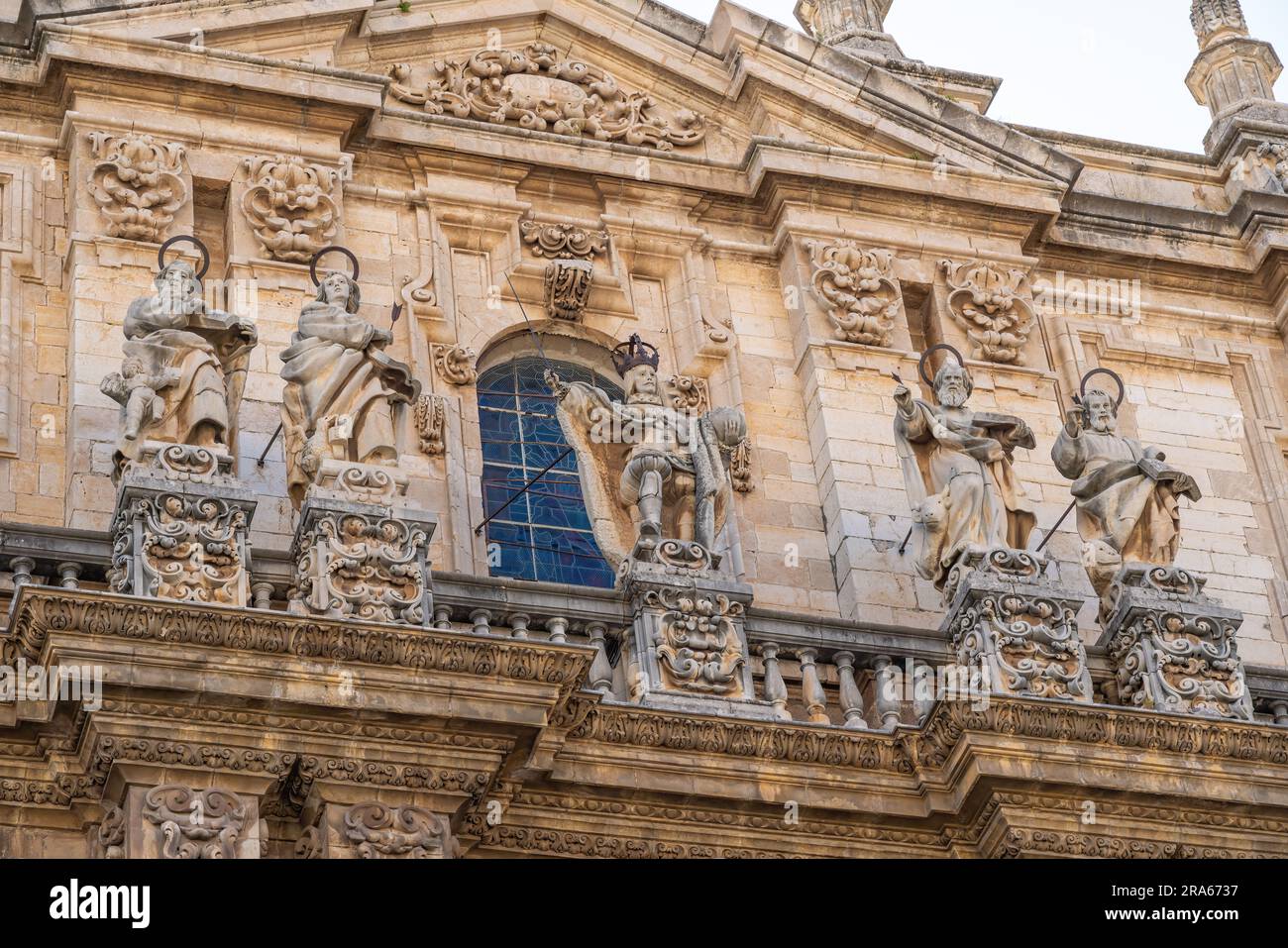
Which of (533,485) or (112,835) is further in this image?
(533,485)

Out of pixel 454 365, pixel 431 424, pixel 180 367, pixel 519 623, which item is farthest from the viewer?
pixel 454 365

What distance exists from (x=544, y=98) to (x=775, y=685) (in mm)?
6671

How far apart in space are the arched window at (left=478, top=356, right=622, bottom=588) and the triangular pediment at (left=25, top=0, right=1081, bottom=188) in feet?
7.26

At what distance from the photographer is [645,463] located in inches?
799

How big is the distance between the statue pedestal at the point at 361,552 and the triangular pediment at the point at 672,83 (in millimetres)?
5915

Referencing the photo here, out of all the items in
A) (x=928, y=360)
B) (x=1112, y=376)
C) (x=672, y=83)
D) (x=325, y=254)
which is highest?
(x=672, y=83)

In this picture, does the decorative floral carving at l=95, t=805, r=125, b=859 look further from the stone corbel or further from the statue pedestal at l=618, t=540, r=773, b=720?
the stone corbel

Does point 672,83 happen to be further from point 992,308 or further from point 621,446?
point 621,446

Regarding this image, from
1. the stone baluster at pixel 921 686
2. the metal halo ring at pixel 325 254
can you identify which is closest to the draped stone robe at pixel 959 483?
the stone baluster at pixel 921 686

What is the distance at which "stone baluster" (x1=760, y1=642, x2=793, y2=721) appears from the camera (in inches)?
767

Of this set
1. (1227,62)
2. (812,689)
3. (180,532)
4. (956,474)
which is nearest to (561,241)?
(956,474)

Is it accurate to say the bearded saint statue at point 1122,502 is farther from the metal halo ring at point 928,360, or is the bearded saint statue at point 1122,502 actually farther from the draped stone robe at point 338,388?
the draped stone robe at point 338,388

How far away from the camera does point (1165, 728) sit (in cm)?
1956
